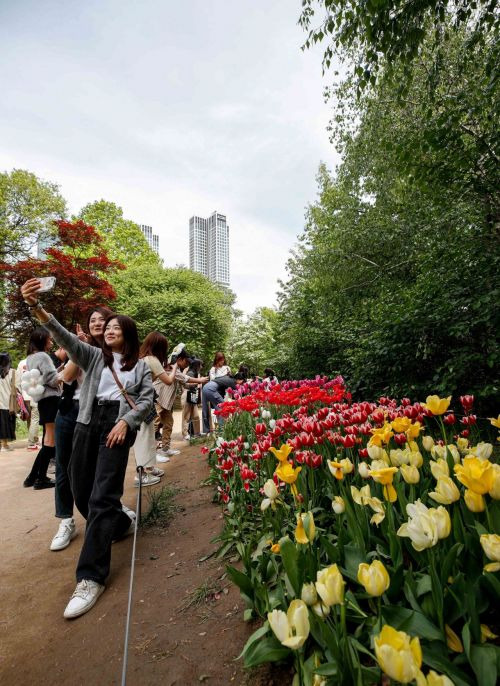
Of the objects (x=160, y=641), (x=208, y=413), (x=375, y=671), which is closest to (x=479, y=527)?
(x=375, y=671)

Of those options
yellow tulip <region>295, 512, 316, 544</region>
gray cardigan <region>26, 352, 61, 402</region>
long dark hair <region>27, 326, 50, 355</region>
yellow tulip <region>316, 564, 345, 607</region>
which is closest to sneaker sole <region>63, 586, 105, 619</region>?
yellow tulip <region>295, 512, 316, 544</region>

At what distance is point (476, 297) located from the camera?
12.4 ft

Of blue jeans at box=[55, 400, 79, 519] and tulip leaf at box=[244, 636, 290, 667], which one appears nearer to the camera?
tulip leaf at box=[244, 636, 290, 667]

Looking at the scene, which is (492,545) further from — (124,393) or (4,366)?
(4,366)

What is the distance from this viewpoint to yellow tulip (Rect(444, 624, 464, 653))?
Result: 3.49 feet

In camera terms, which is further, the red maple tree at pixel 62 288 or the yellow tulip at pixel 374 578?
the red maple tree at pixel 62 288

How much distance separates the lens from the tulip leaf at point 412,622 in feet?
3.58

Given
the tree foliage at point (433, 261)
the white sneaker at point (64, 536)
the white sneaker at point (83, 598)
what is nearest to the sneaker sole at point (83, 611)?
the white sneaker at point (83, 598)

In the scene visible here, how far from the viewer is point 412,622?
1.12 m

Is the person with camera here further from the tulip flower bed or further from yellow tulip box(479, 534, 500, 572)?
yellow tulip box(479, 534, 500, 572)

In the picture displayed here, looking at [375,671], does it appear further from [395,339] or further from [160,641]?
[395,339]

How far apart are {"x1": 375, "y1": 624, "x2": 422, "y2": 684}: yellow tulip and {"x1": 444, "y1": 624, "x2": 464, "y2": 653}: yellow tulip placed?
510 mm

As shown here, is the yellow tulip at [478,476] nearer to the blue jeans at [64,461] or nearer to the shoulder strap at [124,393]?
the shoulder strap at [124,393]

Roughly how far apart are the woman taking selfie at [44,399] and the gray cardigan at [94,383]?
5.65ft
